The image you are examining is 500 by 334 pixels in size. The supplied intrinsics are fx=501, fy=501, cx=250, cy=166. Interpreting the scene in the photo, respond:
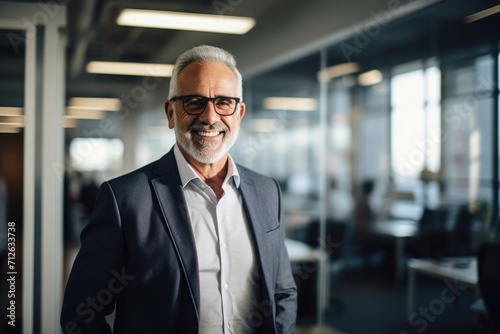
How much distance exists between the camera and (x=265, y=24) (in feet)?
16.4

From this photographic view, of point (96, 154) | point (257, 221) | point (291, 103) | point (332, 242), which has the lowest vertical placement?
point (332, 242)

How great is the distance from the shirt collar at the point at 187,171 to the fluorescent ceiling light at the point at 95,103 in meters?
2.62

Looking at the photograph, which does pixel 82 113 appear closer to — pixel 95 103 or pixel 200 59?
pixel 95 103

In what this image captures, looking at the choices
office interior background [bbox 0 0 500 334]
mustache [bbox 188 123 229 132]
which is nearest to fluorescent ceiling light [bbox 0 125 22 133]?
office interior background [bbox 0 0 500 334]

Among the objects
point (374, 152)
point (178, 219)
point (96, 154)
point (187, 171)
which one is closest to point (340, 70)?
point (374, 152)

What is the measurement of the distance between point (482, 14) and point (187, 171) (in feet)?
9.84

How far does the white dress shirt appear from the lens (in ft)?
5.87

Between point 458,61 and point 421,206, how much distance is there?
1627mm

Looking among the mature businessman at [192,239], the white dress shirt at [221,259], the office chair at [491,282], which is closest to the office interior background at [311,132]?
the office chair at [491,282]

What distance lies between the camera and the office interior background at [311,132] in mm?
3844

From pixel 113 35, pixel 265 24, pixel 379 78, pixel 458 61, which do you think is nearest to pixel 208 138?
pixel 113 35

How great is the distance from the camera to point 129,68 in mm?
4473

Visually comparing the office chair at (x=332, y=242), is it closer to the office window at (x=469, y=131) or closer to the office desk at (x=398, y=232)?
the office desk at (x=398, y=232)

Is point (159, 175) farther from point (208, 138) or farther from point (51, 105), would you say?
point (51, 105)
